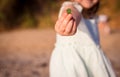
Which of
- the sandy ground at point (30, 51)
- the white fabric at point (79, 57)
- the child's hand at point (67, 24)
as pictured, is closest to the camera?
the child's hand at point (67, 24)

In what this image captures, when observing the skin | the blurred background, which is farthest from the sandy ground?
the skin

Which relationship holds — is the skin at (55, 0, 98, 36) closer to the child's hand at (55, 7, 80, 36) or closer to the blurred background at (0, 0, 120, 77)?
the child's hand at (55, 7, 80, 36)

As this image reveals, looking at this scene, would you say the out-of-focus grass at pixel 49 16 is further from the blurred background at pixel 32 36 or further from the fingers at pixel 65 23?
the fingers at pixel 65 23

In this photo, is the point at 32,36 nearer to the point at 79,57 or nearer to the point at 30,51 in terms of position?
the point at 30,51

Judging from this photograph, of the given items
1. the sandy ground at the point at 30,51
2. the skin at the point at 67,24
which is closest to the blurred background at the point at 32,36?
the sandy ground at the point at 30,51

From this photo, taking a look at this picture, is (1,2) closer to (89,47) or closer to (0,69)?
(0,69)

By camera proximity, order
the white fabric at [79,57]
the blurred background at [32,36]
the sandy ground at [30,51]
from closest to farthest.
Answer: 1. the white fabric at [79,57]
2. the sandy ground at [30,51]
3. the blurred background at [32,36]

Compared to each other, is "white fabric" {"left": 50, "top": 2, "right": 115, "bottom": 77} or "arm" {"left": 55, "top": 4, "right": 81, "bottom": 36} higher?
"arm" {"left": 55, "top": 4, "right": 81, "bottom": 36}

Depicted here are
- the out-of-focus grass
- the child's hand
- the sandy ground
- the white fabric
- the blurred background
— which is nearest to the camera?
the child's hand
